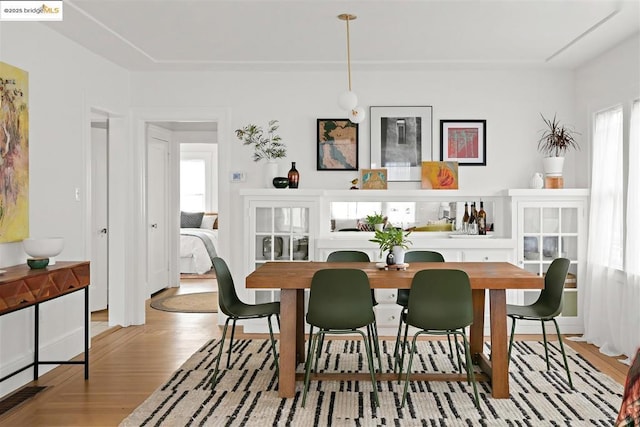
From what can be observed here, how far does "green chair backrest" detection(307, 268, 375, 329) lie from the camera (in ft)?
12.3

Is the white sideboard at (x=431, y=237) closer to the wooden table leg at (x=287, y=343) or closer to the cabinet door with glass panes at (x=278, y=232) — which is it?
the cabinet door with glass panes at (x=278, y=232)

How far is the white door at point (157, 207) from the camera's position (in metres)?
7.93

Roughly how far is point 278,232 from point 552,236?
2.64 meters

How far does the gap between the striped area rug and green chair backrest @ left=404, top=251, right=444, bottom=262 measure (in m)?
0.81

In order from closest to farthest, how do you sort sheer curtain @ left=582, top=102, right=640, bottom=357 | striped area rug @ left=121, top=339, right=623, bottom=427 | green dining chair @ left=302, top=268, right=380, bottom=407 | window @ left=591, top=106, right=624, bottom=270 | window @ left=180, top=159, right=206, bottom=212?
striped area rug @ left=121, top=339, right=623, bottom=427 → green dining chair @ left=302, top=268, right=380, bottom=407 → sheer curtain @ left=582, top=102, right=640, bottom=357 → window @ left=591, top=106, right=624, bottom=270 → window @ left=180, top=159, right=206, bottom=212

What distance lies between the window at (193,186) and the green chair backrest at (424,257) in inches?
286

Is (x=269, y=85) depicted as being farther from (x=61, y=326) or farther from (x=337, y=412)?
(x=337, y=412)

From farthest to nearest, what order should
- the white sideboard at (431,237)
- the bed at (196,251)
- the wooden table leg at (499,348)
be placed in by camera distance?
the bed at (196,251), the white sideboard at (431,237), the wooden table leg at (499,348)

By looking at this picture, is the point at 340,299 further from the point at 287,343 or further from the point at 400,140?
the point at 400,140

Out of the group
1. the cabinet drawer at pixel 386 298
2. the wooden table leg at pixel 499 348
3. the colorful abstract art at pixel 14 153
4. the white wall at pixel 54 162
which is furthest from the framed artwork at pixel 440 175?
the colorful abstract art at pixel 14 153

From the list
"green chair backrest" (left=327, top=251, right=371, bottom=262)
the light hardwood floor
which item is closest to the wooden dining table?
"green chair backrest" (left=327, top=251, right=371, bottom=262)

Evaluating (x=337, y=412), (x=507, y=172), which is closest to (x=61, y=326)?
(x=337, y=412)

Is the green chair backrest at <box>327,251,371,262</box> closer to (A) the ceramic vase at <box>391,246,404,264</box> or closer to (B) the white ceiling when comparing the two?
(A) the ceramic vase at <box>391,246,404,264</box>

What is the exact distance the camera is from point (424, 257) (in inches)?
198
